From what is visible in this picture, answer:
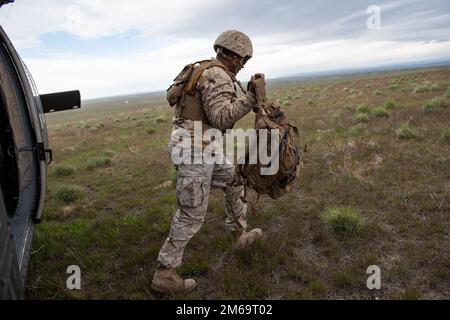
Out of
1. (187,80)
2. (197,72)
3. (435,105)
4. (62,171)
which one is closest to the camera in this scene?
(197,72)

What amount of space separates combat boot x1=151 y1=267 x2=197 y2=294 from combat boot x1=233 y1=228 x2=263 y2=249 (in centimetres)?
93

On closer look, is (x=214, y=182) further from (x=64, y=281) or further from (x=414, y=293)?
(x=414, y=293)

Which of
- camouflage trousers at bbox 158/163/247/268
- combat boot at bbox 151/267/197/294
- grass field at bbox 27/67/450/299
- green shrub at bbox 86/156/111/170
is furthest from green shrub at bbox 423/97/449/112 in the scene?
combat boot at bbox 151/267/197/294

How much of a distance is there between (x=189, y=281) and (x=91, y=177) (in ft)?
20.7

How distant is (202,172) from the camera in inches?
149

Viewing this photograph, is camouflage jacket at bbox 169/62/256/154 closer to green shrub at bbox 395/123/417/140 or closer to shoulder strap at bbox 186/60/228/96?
shoulder strap at bbox 186/60/228/96

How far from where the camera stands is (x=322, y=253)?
4375mm

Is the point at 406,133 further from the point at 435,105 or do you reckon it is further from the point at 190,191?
the point at 190,191

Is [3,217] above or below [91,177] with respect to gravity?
above

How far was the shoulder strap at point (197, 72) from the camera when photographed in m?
3.64

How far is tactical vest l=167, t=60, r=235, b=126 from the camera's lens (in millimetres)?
3701

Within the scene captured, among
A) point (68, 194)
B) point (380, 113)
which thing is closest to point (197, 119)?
point (68, 194)

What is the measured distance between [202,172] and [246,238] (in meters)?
1.23
